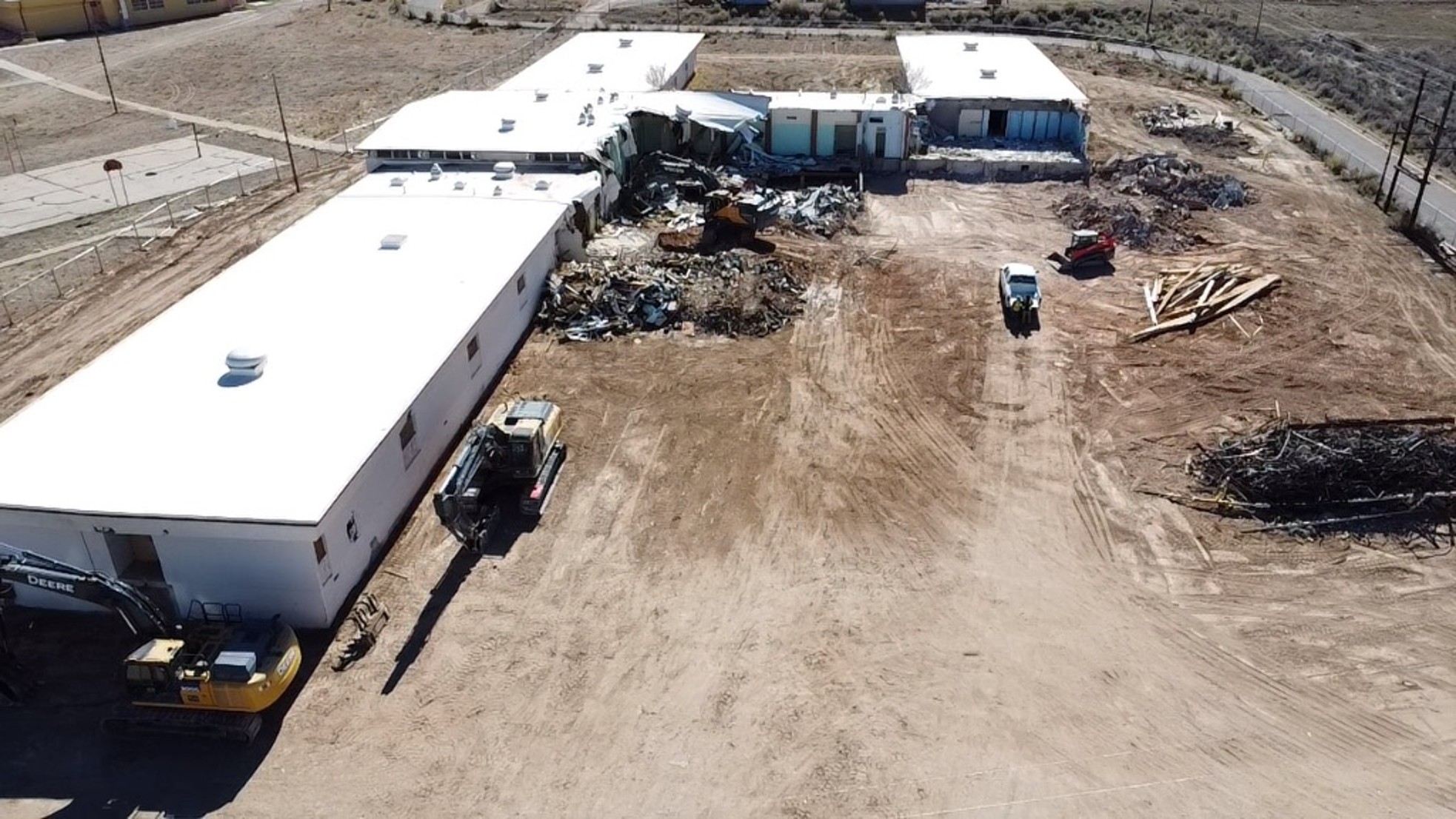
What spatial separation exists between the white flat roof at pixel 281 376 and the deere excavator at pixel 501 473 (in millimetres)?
1756

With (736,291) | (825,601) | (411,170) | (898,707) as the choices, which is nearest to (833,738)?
(898,707)

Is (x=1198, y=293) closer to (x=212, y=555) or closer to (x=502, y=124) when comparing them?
(x=502, y=124)

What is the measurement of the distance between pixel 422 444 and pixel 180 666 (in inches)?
281

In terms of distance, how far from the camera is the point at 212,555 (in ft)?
59.8

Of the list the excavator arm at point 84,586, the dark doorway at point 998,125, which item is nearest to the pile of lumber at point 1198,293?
the dark doorway at point 998,125

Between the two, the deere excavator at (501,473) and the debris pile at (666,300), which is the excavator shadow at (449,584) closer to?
the deere excavator at (501,473)

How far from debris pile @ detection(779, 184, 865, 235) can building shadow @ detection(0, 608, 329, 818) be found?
74.6 feet

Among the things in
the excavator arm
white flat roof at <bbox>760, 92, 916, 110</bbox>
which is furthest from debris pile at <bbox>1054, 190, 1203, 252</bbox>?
the excavator arm

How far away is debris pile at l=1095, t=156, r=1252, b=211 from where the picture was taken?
38.1 metres

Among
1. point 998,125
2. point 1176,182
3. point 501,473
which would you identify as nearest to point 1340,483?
point 501,473

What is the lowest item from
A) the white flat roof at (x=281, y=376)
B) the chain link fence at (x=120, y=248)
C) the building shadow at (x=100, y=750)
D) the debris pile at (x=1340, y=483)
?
the building shadow at (x=100, y=750)

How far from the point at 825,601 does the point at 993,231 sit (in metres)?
20.6

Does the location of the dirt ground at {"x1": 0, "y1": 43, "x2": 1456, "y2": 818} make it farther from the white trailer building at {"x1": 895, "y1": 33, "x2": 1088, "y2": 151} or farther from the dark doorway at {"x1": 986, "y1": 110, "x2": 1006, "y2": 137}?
the dark doorway at {"x1": 986, "y1": 110, "x2": 1006, "y2": 137}

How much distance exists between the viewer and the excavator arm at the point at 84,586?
54.9 ft
